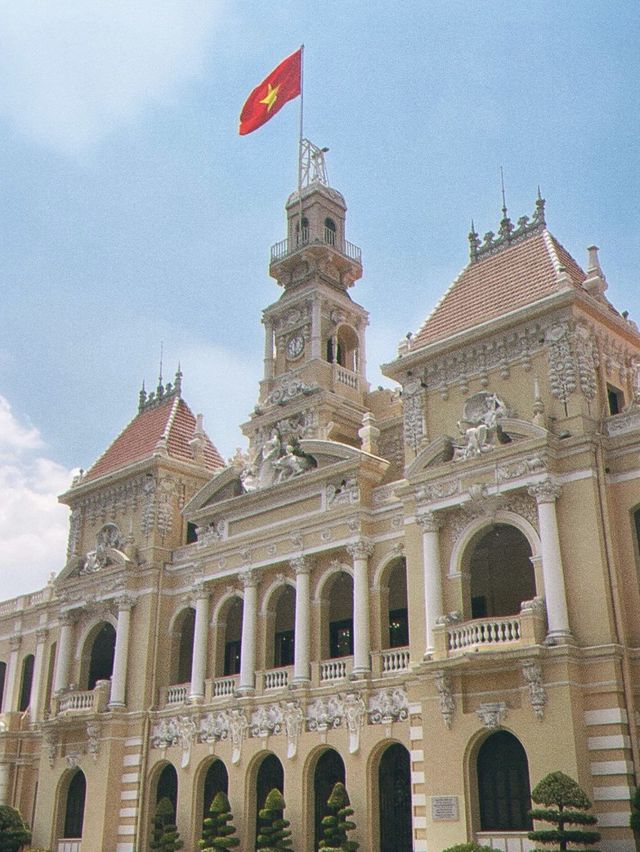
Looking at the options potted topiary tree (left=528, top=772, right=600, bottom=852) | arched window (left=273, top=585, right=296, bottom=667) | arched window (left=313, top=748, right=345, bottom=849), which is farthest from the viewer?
arched window (left=273, top=585, right=296, bottom=667)

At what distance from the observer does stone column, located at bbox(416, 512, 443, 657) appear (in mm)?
27000

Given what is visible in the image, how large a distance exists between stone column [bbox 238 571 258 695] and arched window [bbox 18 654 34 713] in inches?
597

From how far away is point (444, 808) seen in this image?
81.7ft

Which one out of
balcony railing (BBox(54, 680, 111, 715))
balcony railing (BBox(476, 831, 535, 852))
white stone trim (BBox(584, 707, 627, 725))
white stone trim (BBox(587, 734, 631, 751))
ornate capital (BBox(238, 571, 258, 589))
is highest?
ornate capital (BBox(238, 571, 258, 589))

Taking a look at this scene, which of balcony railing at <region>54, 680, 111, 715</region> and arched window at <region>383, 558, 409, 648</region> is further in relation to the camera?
balcony railing at <region>54, 680, 111, 715</region>

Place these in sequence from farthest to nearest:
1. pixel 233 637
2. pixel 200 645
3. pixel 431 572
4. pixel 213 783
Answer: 1. pixel 233 637
2. pixel 200 645
3. pixel 213 783
4. pixel 431 572

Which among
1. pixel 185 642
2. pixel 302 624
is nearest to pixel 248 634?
pixel 302 624

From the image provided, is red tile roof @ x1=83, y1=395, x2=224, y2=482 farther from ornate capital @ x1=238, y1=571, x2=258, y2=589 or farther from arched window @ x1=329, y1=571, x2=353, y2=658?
arched window @ x1=329, y1=571, x2=353, y2=658

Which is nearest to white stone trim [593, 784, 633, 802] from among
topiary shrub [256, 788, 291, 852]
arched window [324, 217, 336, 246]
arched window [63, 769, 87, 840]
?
topiary shrub [256, 788, 291, 852]

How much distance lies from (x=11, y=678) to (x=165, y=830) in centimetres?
1517

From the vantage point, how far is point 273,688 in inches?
1259

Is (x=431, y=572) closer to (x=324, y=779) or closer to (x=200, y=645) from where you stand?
(x=324, y=779)

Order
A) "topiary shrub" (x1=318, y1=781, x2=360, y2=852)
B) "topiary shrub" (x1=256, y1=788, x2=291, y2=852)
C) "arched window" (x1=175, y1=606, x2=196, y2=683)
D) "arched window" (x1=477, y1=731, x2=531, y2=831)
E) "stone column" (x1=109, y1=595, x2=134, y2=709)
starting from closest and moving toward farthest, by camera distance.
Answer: "arched window" (x1=477, y1=731, x2=531, y2=831), "topiary shrub" (x1=318, y1=781, x2=360, y2=852), "topiary shrub" (x1=256, y1=788, x2=291, y2=852), "stone column" (x1=109, y1=595, x2=134, y2=709), "arched window" (x1=175, y1=606, x2=196, y2=683)

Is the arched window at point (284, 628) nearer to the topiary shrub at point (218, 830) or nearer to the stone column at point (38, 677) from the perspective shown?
the topiary shrub at point (218, 830)
